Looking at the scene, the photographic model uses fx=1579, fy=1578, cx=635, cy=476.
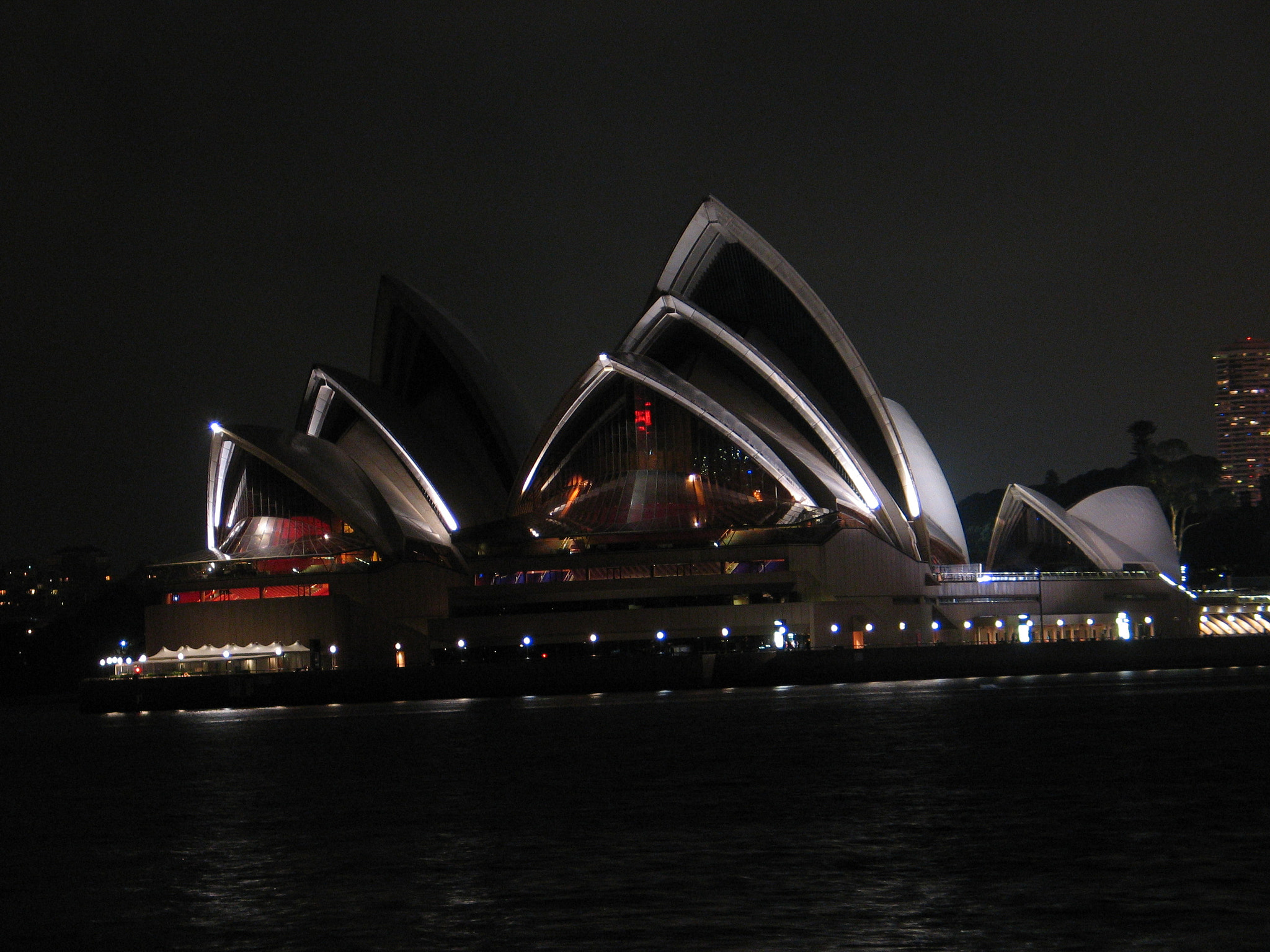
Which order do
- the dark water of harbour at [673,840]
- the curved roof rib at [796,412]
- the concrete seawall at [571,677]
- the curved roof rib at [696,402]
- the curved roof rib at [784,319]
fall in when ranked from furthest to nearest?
1. the curved roof rib at [796,412]
2. the curved roof rib at [696,402]
3. the curved roof rib at [784,319]
4. the concrete seawall at [571,677]
5. the dark water of harbour at [673,840]

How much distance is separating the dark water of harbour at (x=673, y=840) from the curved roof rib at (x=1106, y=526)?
133 ft

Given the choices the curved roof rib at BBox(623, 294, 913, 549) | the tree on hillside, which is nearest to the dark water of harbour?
the curved roof rib at BBox(623, 294, 913, 549)

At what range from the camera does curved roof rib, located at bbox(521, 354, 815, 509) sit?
65.4 metres

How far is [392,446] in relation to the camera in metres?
71.4

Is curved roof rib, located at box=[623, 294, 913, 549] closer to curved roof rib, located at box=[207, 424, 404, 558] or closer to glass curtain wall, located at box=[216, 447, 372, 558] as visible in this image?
curved roof rib, located at box=[207, 424, 404, 558]

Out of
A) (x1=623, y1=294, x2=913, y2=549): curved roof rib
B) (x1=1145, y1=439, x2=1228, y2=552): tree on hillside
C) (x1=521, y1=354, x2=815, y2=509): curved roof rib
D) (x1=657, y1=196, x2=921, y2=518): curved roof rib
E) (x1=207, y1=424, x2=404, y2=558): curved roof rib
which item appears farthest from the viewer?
(x1=1145, y1=439, x2=1228, y2=552): tree on hillside

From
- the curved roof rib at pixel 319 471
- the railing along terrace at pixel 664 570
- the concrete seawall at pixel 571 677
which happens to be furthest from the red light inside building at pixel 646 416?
the curved roof rib at pixel 319 471

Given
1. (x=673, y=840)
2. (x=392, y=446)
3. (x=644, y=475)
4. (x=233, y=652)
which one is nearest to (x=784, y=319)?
(x=644, y=475)

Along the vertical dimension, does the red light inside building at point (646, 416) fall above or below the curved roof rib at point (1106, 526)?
above

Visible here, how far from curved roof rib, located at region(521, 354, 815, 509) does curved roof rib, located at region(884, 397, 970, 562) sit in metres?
8.99

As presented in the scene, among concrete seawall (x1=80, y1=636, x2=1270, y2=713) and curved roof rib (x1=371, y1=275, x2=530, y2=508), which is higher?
curved roof rib (x1=371, y1=275, x2=530, y2=508)

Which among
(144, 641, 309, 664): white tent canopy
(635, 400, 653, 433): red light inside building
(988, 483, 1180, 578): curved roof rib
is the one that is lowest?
(144, 641, 309, 664): white tent canopy

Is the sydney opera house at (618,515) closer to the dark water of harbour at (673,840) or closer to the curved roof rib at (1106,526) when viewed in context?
the curved roof rib at (1106,526)

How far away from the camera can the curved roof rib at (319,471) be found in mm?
67312
